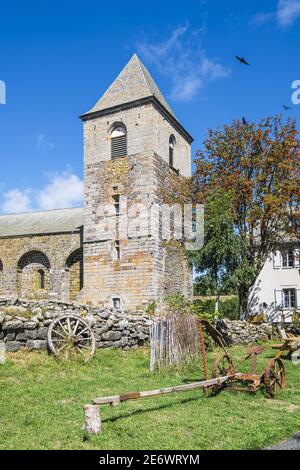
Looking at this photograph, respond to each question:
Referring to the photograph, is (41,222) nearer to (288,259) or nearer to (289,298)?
(288,259)

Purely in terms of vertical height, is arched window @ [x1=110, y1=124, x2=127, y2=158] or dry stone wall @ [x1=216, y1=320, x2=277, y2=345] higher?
arched window @ [x1=110, y1=124, x2=127, y2=158]

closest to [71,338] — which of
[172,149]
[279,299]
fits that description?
[172,149]

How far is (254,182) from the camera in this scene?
72.2 feet

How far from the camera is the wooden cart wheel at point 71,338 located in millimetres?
11070

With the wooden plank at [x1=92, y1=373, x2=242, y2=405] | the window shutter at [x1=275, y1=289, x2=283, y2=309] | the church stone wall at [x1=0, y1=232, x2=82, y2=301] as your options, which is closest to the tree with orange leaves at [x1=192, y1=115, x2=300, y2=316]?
the window shutter at [x1=275, y1=289, x2=283, y2=309]

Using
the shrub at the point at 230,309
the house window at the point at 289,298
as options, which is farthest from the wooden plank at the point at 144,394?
the shrub at the point at 230,309

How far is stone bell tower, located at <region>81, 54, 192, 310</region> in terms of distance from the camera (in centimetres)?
2289

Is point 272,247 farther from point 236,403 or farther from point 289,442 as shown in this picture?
point 289,442

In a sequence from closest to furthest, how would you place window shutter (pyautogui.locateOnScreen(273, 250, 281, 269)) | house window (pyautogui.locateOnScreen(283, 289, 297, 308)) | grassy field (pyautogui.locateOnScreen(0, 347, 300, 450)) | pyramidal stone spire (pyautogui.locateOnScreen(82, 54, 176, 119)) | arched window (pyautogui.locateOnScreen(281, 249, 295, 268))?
grassy field (pyautogui.locateOnScreen(0, 347, 300, 450))
pyramidal stone spire (pyautogui.locateOnScreen(82, 54, 176, 119))
house window (pyautogui.locateOnScreen(283, 289, 297, 308))
arched window (pyautogui.locateOnScreen(281, 249, 295, 268))
window shutter (pyautogui.locateOnScreen(273, 250, 281, 269))

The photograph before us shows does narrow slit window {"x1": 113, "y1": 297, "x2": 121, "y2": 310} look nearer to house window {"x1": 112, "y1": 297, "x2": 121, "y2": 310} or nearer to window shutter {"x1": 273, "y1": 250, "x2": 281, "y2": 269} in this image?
house window {"x1": 112, "y1": 297, "x2": 121, "y2": 310}

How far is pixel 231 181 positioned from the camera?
71.4 ft

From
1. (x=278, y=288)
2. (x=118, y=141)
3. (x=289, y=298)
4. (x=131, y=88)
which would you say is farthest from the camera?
(x=278, y=288)

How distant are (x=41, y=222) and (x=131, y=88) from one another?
37.4ft

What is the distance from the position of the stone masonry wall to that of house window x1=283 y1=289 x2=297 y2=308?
15697 millimetres
